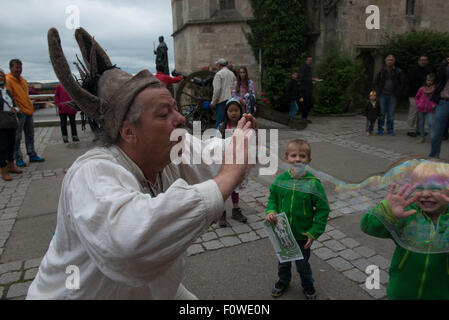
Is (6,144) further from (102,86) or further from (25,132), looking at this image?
(102,86)

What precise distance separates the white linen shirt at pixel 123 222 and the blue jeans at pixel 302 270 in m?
1.78

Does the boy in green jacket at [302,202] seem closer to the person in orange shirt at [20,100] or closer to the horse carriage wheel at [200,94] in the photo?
the person in orange shirt at [20,100]

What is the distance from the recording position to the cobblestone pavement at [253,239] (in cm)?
288

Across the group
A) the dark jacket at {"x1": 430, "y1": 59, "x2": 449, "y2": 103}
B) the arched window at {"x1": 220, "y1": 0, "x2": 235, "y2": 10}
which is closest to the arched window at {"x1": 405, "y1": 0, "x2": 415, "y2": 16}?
the arched window at {"x1": 220, "y1": 0, "x2": 235, "y2": 10}

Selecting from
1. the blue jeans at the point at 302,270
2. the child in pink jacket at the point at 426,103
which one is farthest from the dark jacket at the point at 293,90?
the blue jeans at the point at 302,270

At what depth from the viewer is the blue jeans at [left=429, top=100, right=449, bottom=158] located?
5645 millimetres

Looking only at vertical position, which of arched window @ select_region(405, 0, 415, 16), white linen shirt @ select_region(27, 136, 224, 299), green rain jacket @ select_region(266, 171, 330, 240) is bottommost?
green rain jacket @ select_region(266, 171, 330, 240)

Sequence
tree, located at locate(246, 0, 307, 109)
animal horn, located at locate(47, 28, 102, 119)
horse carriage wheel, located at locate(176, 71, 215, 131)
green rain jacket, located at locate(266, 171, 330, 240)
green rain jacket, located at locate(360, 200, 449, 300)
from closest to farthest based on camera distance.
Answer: animal horn, located at locate(47, 28, 102, 119) → green rain jacket, located at locate(360, 200, 449, 300) → green rain jacket, located at locate(266, 171, 330, 240) → horse carriage wheel, located at locate(176, 71, 215, 131) → tree, located at locate(246, 0, 307, 109)

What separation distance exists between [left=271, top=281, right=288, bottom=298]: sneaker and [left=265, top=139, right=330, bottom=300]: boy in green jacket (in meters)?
0.02

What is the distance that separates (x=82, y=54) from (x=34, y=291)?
1096 mm

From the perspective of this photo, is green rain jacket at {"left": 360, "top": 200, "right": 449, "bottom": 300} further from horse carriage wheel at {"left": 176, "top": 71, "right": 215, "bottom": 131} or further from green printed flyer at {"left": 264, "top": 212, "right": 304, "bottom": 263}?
horse carriage wheel at {"left": 176, "top": 71, "right": 215, "bottom": 131}

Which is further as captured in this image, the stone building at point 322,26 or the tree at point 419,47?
the stone building at point 322,26

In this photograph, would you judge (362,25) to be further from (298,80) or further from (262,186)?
(262,186)

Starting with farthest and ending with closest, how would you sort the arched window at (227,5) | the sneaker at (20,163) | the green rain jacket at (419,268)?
the arched window at (227,5) < the sneaker at (20,163) < the green rain jacket at (419,268)
